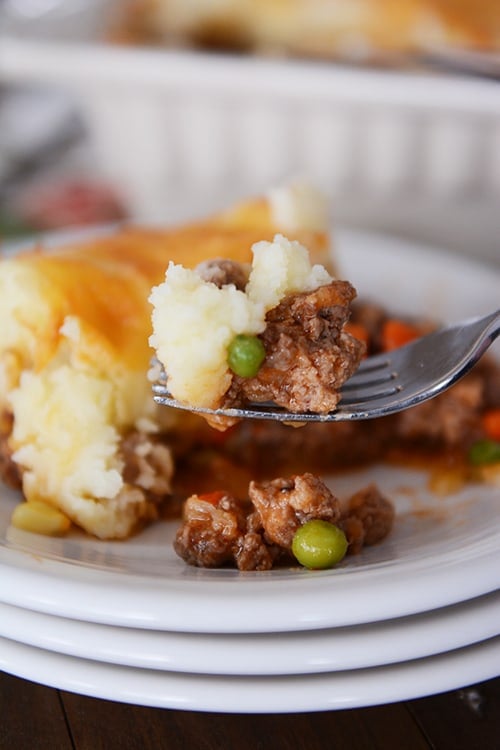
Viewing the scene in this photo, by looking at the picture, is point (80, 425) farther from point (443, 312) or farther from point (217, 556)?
point (443, 312)

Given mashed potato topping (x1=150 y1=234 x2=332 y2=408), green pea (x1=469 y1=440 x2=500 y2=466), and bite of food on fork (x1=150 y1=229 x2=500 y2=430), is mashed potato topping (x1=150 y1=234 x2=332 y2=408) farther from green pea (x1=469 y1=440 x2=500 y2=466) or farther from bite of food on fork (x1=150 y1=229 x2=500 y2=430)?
green pea (x1=469 y1=440 x2=500 y2=466)

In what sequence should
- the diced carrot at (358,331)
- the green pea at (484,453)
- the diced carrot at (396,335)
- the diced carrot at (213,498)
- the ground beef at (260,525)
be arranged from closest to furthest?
1. the ground beef at (260,525)
2. the diced carrot at (213,498)
3. the green pea at (484,453)
4. the diced carrot at (358,331)
5. the diced carrot at (396,335)

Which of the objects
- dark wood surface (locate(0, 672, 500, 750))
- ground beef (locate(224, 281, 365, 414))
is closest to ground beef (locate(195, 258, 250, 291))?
ground beef (locate(224, 281, 365, 414))

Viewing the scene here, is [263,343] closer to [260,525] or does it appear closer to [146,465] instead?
[260,525]

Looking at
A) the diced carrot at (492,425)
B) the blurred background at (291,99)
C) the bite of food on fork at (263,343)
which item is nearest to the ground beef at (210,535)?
the bite of food on fork at (263,343)

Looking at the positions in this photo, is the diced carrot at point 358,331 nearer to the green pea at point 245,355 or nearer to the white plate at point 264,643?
the green pea at point 245,355

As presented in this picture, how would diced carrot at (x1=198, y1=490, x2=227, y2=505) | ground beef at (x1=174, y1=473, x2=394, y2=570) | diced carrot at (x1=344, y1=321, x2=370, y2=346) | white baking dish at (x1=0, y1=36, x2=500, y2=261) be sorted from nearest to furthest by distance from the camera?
ground beef at (x1=174, y1=473, x2=394, y2=570) → diced carrot at (x1=198, y1=490, x2=227, y2=505) → diced carrot at (x1=344, y1=321, x2=370, y2=346) → white baking dish at (x1=0, y1=36, x2=500, y2=261)

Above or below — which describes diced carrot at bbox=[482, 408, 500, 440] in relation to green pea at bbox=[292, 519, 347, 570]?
below
